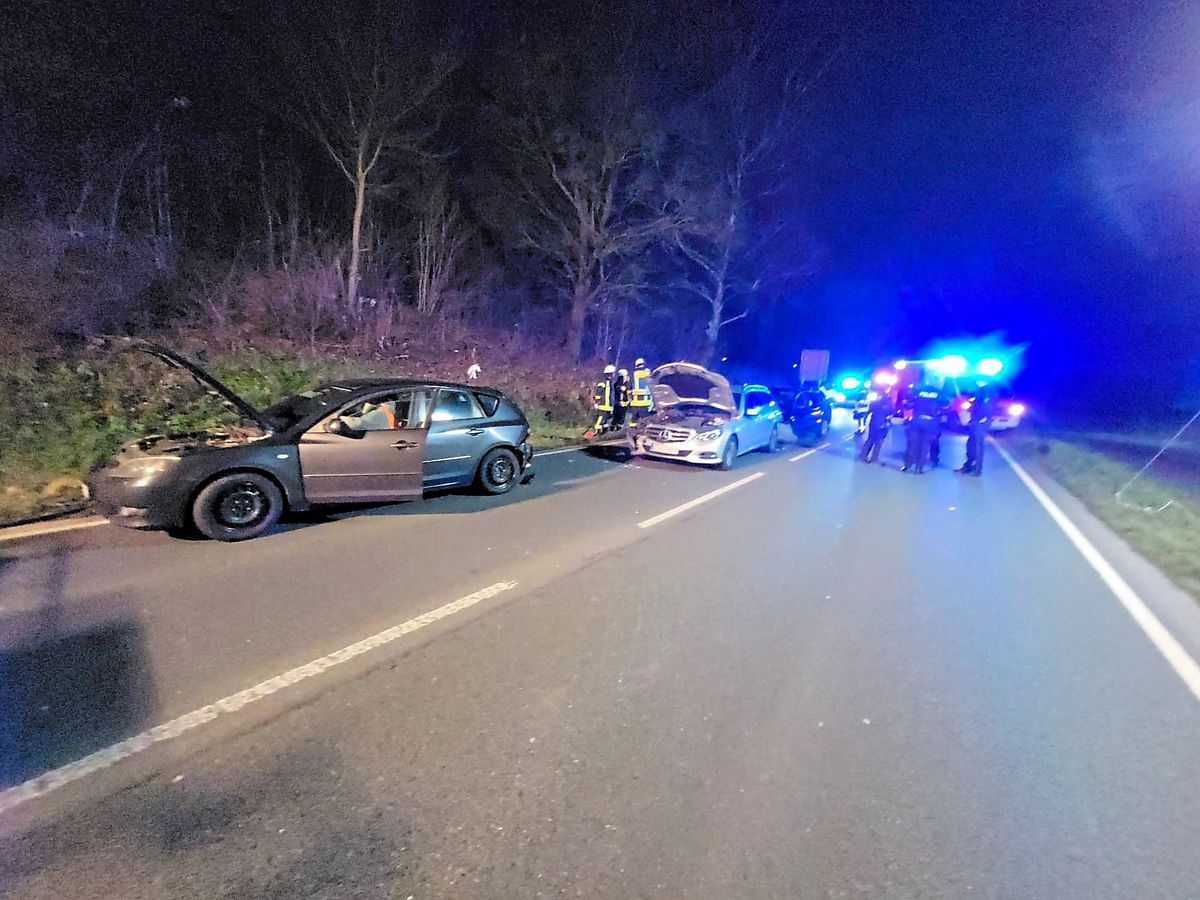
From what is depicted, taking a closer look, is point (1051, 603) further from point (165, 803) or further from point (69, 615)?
point (69, 615)

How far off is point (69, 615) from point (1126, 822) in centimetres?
617

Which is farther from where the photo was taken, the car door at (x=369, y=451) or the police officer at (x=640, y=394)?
the police officer at (x=640, y=394)

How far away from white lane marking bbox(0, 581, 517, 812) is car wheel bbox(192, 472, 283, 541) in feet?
9.20

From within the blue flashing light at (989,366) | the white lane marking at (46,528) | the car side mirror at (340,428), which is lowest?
the white lane marking at (46,528)

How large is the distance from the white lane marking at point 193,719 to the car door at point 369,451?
2.97 m

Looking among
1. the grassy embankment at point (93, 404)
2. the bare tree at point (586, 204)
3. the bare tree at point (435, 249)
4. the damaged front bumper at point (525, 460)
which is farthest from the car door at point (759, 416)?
the bare tree at point (435, 249)

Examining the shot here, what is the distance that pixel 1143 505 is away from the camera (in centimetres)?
1108

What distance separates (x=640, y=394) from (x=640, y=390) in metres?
0.10

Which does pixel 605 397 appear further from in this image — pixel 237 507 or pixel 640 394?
pixel 237 507

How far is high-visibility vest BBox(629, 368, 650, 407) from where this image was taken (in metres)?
15.5

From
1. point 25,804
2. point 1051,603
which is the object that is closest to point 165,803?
point 25,804

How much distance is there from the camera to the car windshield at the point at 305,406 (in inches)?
295

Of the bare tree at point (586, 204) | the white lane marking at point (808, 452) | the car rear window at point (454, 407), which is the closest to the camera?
the car rear window at point (454, 407)

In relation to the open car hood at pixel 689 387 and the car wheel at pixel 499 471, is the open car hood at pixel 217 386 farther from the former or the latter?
the open car hood at pixel 689 387
